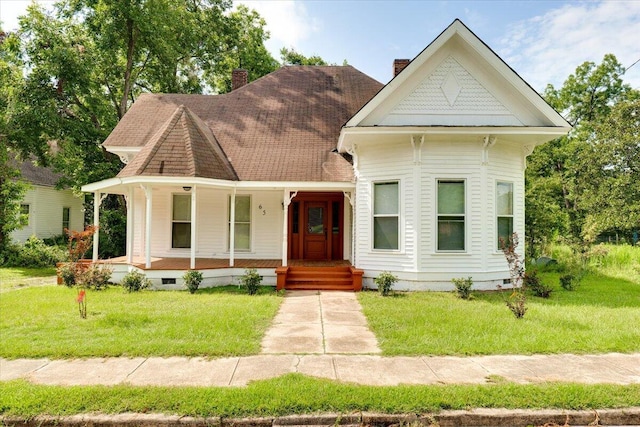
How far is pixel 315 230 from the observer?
42.9ft

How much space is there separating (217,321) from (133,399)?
2966 millimetres

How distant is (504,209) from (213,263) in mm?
8862

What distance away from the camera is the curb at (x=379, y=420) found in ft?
11.4

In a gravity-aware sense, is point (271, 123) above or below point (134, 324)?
above

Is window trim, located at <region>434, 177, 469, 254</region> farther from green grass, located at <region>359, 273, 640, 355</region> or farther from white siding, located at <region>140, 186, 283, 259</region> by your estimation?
white siding, located at <region>140, 186, 283, 259</region>

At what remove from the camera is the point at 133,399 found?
3785 millimetres

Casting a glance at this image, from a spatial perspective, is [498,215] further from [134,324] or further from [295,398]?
[134,324]

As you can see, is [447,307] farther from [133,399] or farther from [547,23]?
[547,23]

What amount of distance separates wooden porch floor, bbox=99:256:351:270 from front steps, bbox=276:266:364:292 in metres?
0.56

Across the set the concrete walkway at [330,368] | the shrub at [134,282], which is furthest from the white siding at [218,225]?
the concrete walkway at [330,368]

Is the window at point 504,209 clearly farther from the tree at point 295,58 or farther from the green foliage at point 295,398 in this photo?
the tree at point 295,58

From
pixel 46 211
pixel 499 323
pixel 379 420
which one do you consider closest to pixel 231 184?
pixel 499 323

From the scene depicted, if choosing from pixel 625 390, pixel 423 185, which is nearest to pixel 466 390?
pixel 625 390

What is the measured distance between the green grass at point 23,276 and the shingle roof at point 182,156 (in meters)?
4.89
